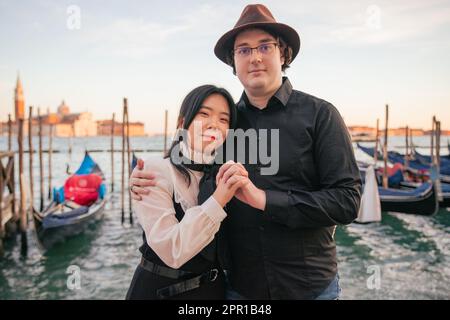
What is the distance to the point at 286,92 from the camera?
143 cm

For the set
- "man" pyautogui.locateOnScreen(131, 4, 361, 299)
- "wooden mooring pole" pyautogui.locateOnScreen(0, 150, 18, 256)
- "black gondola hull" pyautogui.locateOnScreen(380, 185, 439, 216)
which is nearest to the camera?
"man" pyautogui.locateOnScreen(131, 4, 361, 299)

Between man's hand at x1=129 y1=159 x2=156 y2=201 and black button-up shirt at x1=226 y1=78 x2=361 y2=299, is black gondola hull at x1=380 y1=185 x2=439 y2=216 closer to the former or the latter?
black button-up shirt at x1=226 y1=78 x2=361 y2=299

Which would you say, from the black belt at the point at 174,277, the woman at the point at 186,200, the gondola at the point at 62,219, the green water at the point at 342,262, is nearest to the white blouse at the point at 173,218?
the woman at the point at 186,200

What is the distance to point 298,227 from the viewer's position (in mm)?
1239

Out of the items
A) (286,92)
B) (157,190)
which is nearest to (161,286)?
(157,190)

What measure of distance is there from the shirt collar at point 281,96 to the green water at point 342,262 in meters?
4.19

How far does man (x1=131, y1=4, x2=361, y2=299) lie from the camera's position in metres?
1.22

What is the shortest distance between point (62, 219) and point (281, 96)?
28.7 ft

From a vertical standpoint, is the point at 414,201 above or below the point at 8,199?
below

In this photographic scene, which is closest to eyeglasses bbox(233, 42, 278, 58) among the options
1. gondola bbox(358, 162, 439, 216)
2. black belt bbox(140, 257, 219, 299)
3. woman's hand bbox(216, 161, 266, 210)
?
woman's hand bbox(216, 161, 266, 210)

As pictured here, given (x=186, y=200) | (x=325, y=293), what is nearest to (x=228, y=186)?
(x=186, y=200)

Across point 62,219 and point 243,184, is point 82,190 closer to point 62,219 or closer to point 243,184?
point 62,219

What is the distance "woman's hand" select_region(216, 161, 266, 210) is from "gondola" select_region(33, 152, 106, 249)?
8.29 metres

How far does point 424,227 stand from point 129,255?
8143 millimetres
